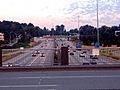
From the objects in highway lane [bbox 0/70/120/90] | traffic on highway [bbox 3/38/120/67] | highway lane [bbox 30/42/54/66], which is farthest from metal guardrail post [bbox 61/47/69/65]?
highway lane [bbox 0/70/120/90]

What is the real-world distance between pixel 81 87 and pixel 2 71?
5.78 m

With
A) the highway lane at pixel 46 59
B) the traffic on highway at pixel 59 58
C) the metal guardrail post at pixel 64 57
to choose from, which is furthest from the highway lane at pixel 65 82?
the highway lane at pixel 46 59

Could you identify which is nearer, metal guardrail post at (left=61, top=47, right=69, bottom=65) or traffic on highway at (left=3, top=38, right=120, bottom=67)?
metal guardrail post at (left=61, top=47, right=69, bottom=65)

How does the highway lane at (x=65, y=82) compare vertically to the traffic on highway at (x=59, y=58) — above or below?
below

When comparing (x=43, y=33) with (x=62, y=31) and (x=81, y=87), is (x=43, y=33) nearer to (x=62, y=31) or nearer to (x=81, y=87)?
(x=62, y=31)

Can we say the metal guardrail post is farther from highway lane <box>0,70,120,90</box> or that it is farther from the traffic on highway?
highway lane <box>0,70,120,90</box>

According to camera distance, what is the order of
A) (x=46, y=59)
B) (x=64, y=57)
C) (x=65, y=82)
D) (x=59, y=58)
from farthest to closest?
(x=46, y=59), (x=59, y=58), (x=64, y=57), (x=65, y=82)

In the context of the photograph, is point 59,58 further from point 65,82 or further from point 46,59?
point 46,59

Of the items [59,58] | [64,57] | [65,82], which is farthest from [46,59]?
[65,82]

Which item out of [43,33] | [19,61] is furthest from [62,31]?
[19,61]

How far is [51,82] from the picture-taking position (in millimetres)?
11625

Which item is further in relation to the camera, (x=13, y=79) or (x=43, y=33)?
(x=43, y=33)

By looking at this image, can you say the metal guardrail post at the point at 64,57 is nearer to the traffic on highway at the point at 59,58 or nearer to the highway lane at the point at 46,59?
the traffic on highway at the point at 59,58

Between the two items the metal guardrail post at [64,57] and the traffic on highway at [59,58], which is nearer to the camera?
the metal guardrail post at [64,57]
